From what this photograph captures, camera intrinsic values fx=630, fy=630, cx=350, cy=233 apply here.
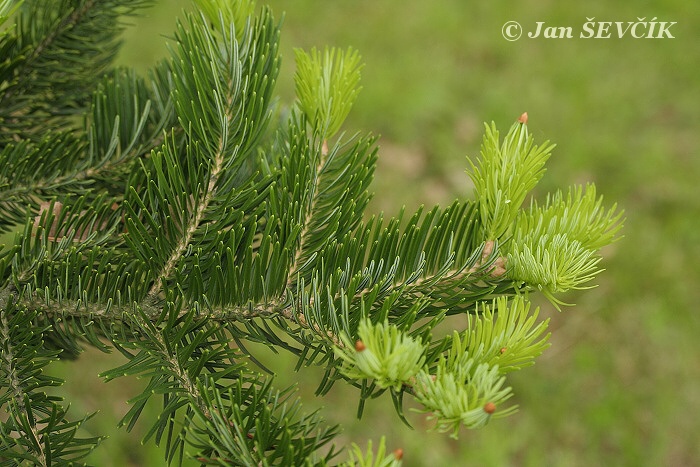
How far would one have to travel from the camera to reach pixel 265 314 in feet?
Answer: 1.90

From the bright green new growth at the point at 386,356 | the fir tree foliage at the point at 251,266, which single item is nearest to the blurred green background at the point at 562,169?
the fir tree foliage at the point at 251,266

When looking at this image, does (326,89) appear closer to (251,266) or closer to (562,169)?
(251,266)

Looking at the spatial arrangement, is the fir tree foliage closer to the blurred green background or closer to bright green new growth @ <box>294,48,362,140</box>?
bright green new growth @ <box>294,48,362,140</box>

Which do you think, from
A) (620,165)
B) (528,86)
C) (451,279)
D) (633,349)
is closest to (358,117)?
(528,86)

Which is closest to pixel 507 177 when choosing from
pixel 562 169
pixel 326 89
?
pixel 326 89

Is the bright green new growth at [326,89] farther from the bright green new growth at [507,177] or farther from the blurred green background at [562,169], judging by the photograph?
the blurred green background at [562,169]

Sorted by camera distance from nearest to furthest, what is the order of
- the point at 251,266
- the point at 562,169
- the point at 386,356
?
the point at 386,356
the point at 251,266
the point at 562,169

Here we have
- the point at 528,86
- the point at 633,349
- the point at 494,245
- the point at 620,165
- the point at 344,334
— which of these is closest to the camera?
the point at 344,334

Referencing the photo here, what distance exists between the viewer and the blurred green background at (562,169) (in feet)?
6.81

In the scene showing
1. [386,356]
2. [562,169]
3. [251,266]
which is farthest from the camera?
[562,169]

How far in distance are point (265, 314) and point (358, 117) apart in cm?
255

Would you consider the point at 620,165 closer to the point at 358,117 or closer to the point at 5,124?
the point at 358,117

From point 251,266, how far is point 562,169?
2.54 meters

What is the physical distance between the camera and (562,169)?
287 cm
